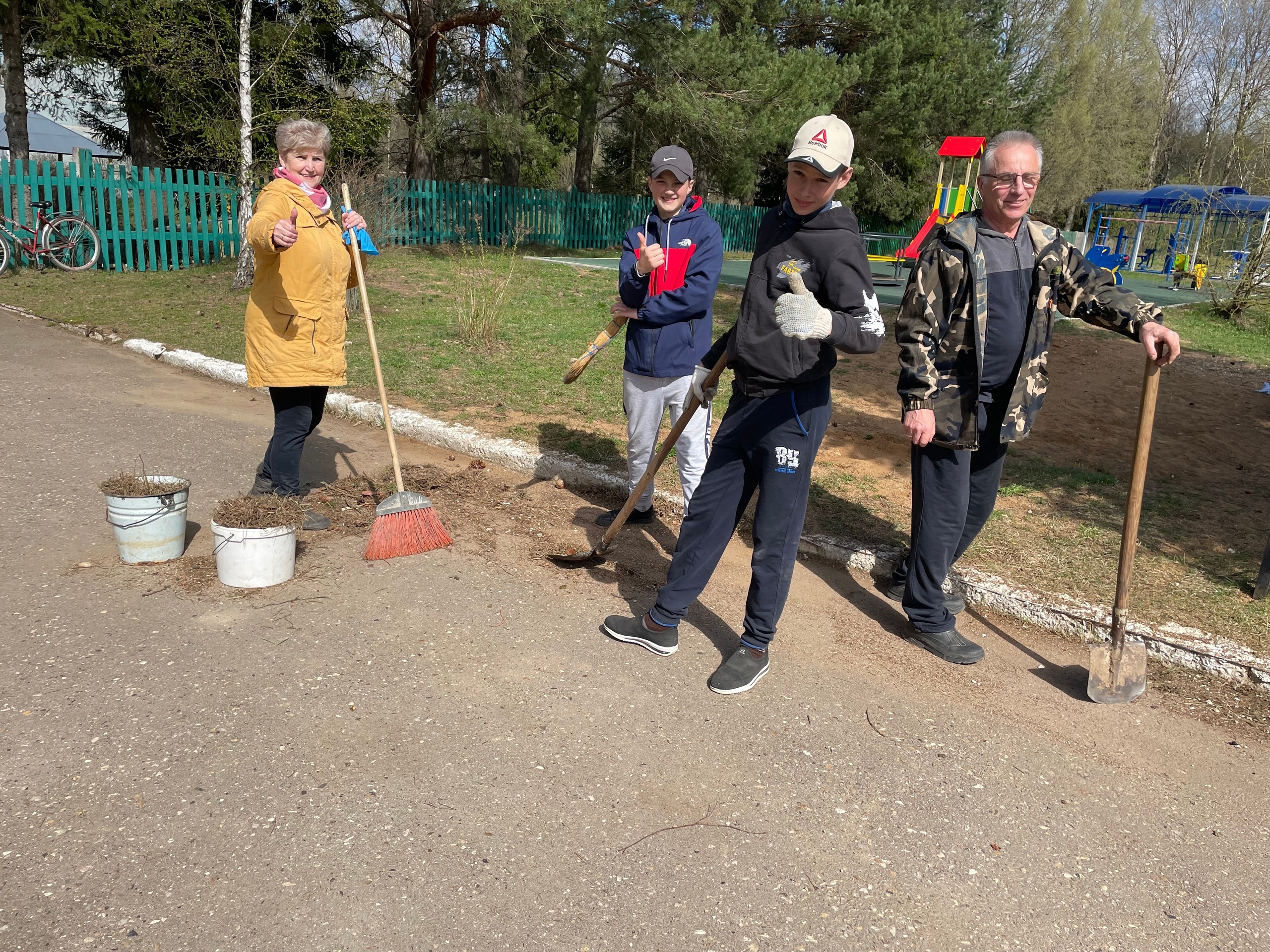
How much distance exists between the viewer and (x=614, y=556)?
4.74 metres

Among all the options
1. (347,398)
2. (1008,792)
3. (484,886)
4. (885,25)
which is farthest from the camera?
(885,25)

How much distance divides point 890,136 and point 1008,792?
2803 cm

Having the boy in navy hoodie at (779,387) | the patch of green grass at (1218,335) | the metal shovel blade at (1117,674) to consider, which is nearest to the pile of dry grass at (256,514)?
the boy in navy hoodie at (779,387)

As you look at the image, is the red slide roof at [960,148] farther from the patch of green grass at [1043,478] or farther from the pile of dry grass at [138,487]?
the pile of dry grass at [138,487]

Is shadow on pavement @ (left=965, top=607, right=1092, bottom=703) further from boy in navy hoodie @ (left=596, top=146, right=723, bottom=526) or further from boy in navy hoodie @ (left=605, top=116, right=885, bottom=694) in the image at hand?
boy in navy hoodie @ (left=596, top=146, right=723, bottom=526)

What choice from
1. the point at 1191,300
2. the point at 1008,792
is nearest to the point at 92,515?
the point at 1008,792

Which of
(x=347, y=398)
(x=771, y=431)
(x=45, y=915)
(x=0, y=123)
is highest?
(x=0, y=123)

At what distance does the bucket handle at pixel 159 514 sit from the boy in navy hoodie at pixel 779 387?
86.4 inches

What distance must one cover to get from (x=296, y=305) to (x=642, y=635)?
240 cm

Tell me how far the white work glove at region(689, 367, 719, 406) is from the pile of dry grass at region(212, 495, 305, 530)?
194 cm

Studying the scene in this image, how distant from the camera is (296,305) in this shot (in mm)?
4461

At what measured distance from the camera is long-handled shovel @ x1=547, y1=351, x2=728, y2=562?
12.1 ft

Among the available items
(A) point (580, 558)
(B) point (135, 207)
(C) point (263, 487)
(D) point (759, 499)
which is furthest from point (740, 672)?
(B) point (135, 207)

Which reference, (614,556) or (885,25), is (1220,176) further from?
(614,556)
